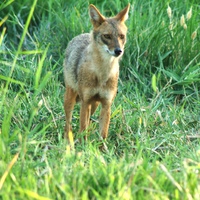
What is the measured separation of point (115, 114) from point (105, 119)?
23cm

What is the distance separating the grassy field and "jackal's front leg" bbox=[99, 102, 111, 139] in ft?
0.42

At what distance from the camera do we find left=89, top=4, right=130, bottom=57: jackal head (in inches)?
232

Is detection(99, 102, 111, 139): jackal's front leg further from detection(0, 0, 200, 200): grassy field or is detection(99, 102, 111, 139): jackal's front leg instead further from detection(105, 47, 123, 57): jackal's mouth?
detection(105, 47, 123, 57): jackal's mouth

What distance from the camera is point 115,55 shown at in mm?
5840

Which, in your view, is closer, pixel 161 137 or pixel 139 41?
pixel 161 137

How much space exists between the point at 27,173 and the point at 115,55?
195cm

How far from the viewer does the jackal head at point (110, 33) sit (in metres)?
5.90

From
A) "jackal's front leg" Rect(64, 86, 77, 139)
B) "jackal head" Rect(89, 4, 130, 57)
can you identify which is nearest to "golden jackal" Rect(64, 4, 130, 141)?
"jackal head" Rect(89, 4, 130, 57)

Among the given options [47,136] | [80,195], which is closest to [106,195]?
[80,195]

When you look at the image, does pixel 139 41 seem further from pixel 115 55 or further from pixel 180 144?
pixel 180 144

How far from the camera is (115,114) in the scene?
628 centimetres

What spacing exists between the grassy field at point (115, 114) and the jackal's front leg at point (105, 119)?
127 mm

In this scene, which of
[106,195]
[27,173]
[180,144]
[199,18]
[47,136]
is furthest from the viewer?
[199,18]

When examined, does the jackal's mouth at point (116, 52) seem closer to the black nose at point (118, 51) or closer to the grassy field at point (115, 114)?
the black nose at point (118, 51)
